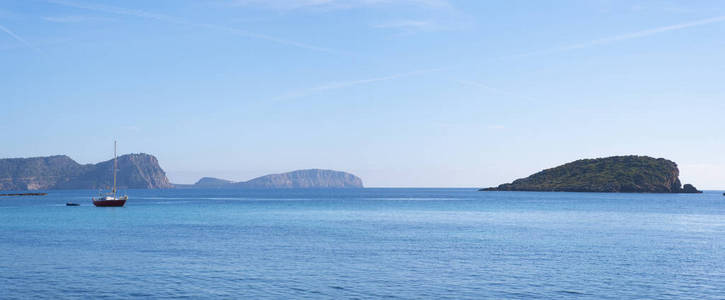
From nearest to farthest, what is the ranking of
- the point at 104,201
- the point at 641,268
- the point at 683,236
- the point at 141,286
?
the point at 141,286 < the point at 641,268 < the point at 683,236 < the point at 104,201

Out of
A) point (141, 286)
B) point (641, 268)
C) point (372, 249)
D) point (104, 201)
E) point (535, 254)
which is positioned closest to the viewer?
point (141, 286)

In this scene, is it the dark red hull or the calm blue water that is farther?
the dark red hull

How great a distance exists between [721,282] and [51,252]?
2113 inches

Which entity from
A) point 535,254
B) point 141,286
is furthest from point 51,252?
point 535,254

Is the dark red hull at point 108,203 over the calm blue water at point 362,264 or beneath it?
over

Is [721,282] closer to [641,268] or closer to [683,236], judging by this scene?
[641,268]

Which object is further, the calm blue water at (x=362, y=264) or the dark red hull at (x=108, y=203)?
the dark red hull at (x=108, y=203)

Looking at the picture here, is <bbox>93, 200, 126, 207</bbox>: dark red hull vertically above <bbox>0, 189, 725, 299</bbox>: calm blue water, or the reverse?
<bbox>93, 200, 126, 207</bbox>: dark red hull

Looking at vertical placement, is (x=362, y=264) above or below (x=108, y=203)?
below

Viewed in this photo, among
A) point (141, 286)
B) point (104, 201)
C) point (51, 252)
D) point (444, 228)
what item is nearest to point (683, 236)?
point (444, 228)

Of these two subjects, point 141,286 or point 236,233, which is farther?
point 236,233

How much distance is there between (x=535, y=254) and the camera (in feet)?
173

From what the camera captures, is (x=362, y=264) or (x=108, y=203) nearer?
(x=362, y=264)

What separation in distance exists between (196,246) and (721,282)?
44.8 meters
